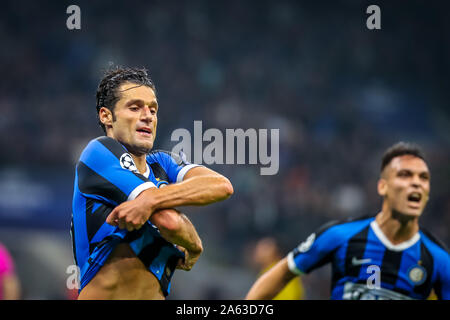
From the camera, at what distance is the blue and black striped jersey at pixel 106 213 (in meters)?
2.73

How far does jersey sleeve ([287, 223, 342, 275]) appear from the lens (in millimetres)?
A: 4332

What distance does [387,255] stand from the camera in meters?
4.36

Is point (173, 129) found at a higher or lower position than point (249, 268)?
higher

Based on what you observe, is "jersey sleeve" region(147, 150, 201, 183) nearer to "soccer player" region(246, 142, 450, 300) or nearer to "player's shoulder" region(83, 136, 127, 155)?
"player's shoulder" region(83, 136, 127, 155)

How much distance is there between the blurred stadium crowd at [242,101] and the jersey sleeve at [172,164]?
518 cm

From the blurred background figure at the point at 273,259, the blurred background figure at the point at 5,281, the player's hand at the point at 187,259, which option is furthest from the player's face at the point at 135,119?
the blurred background figure at the point at 273,259

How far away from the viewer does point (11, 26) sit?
1380cm

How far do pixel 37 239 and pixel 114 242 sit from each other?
7035mm

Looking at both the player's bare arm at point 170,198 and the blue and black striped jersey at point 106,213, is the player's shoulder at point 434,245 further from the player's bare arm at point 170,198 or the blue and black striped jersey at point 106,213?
the blue and black striped jersey at point 106,213

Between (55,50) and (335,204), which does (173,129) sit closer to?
(335,204)

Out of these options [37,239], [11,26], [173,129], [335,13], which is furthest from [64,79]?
[335,13]

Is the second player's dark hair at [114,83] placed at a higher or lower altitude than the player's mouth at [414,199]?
higher

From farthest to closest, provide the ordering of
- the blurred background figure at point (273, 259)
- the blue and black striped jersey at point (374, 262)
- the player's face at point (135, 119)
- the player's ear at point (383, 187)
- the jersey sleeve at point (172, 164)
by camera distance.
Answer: the blurred background figure at point (273, 259) → the player's ear at point (383, 187) → the blue and black striped jersey at point (374, 262) → the jersey sleeve at point (172, 164) → the player's face at point (135, 119)

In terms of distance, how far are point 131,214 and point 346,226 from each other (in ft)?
7.70
